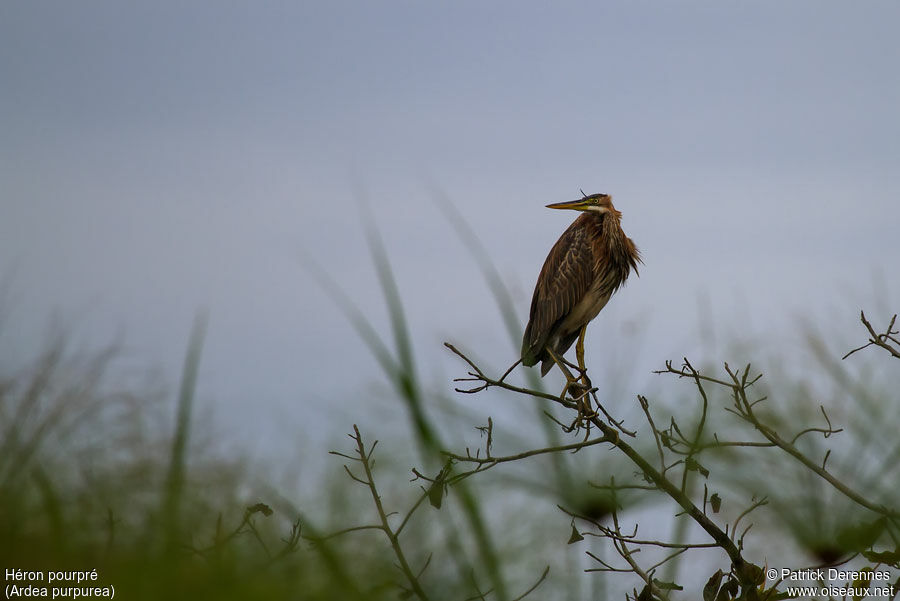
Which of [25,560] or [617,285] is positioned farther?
[617,285]

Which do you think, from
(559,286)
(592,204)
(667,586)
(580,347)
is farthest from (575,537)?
(592,204)

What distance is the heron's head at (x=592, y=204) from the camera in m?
5.64

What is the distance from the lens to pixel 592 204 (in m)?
5.81

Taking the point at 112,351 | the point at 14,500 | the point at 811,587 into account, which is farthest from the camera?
the point at 112,351

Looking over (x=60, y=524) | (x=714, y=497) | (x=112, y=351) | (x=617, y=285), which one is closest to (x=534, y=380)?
(x=714, y=497)

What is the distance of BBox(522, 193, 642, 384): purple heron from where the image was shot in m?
5.31

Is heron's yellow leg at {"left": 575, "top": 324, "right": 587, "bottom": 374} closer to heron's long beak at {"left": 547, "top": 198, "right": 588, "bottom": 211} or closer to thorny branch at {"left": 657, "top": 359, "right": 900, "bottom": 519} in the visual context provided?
heron's long beak at {"left": 547, "top": 198, "right": 588, "bottom": 211}

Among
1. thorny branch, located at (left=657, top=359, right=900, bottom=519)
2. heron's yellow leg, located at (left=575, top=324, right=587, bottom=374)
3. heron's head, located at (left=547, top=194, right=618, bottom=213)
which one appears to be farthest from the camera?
heron's head, located at (left=547, top=194, right=618, bottom=213)

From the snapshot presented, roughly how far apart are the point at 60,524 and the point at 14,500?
49 cm

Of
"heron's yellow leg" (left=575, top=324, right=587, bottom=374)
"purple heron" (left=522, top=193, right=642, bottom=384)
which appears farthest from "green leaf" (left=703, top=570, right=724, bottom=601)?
"heron's yellow leg" (left=575, top=324, right=587, bottom=374)

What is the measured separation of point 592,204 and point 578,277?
576mm

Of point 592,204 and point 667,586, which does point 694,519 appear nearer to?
point 667,586

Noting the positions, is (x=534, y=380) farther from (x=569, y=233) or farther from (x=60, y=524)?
(x=569, y=233)

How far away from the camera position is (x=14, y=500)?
2.38 meters
